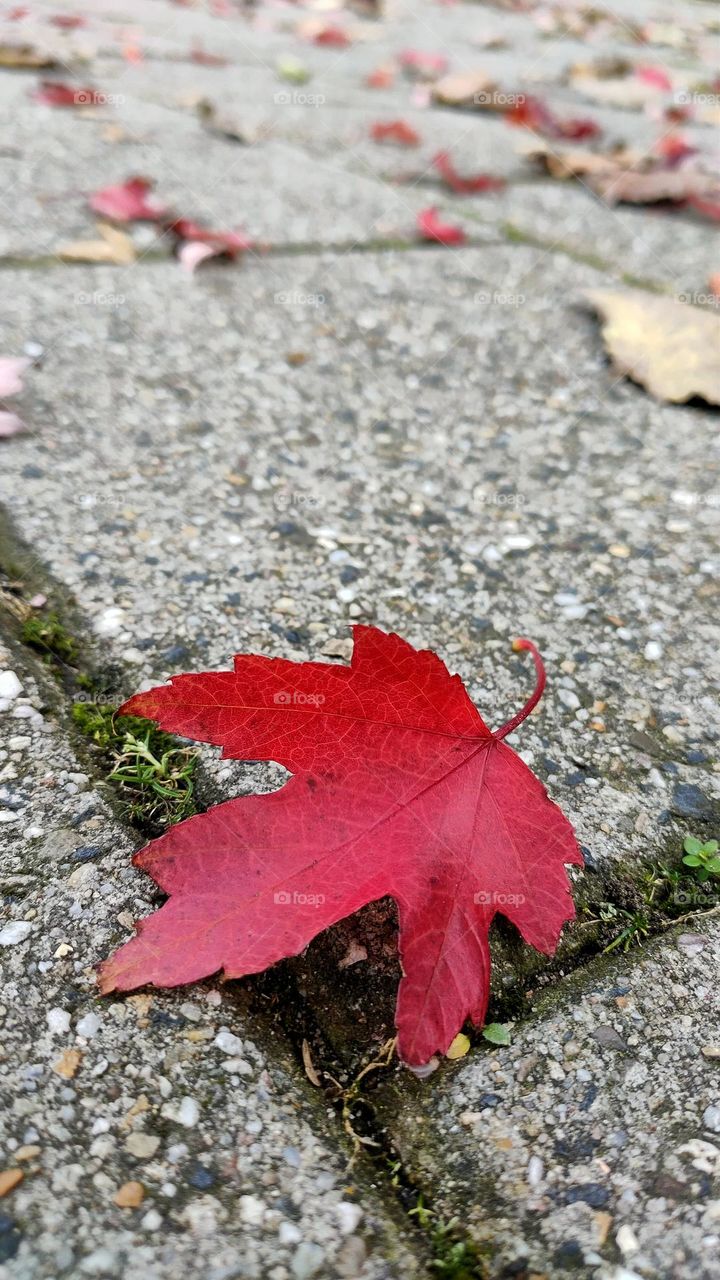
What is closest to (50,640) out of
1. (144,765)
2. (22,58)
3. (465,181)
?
(144,765)

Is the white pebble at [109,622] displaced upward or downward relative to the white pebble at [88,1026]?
upward

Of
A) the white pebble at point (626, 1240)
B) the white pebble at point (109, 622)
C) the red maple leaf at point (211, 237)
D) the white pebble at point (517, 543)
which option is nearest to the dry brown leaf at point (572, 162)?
the red maple leaf at point (211, 237)

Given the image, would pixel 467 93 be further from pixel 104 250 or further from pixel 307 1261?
pixel 307 1261

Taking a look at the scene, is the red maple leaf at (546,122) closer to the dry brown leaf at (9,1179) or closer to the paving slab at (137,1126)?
the paving slab at (137,1126)

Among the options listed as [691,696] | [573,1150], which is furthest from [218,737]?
[691,696]

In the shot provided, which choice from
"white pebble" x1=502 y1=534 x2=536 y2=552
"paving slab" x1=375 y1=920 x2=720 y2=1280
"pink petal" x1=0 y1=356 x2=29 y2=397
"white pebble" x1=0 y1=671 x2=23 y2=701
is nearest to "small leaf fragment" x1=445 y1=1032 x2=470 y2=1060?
"paving slab" x1=375 y1=920 x2=720 y2=1280

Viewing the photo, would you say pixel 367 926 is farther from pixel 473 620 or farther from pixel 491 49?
pixel 491 49
